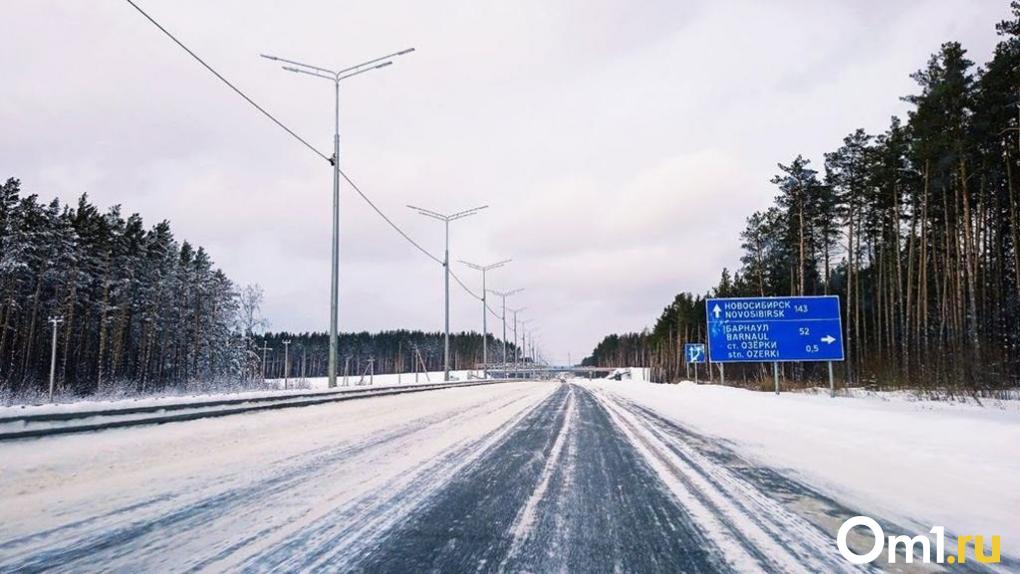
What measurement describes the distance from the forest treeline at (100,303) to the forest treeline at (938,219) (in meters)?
48.5

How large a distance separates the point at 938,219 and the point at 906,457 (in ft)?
121

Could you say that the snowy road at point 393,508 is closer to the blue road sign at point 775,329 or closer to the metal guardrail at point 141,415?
the metal guardrail at point 141,415

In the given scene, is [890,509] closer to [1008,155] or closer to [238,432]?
[238,432]

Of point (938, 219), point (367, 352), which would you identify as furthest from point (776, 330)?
point (367, 352)

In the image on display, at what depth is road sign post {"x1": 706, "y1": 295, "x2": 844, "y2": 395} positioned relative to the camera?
21.9 metres

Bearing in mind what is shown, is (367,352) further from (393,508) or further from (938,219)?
(393,508)

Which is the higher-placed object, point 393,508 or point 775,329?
point 775,329

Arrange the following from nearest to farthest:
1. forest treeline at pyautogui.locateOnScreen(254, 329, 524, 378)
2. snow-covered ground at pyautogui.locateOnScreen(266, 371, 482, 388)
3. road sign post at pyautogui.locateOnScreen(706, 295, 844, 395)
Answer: road sign post at pyautogui.locateOnScreen(706, 295, 844, 395), snow-covered ground at pyautogui.locateOnScreen(266, 371, 482, 388), forest treeline at pyautogui.locateOnScreen(254, 329, 524, 378)

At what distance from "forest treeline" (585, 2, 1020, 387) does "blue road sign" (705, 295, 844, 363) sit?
345 centimetres

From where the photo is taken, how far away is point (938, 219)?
115 ft

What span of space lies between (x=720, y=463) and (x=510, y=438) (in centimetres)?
305

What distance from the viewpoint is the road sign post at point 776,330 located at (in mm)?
21922

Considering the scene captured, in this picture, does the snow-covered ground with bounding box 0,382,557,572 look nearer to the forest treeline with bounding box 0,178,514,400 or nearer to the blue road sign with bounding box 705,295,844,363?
the blue road sign with bounding box 705,295,844,363

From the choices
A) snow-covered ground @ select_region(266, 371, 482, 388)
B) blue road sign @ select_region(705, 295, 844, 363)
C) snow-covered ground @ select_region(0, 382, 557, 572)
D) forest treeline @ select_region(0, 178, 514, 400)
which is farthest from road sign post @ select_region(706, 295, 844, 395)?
forest treeline @ select_region(0, 178, 514, 400)
